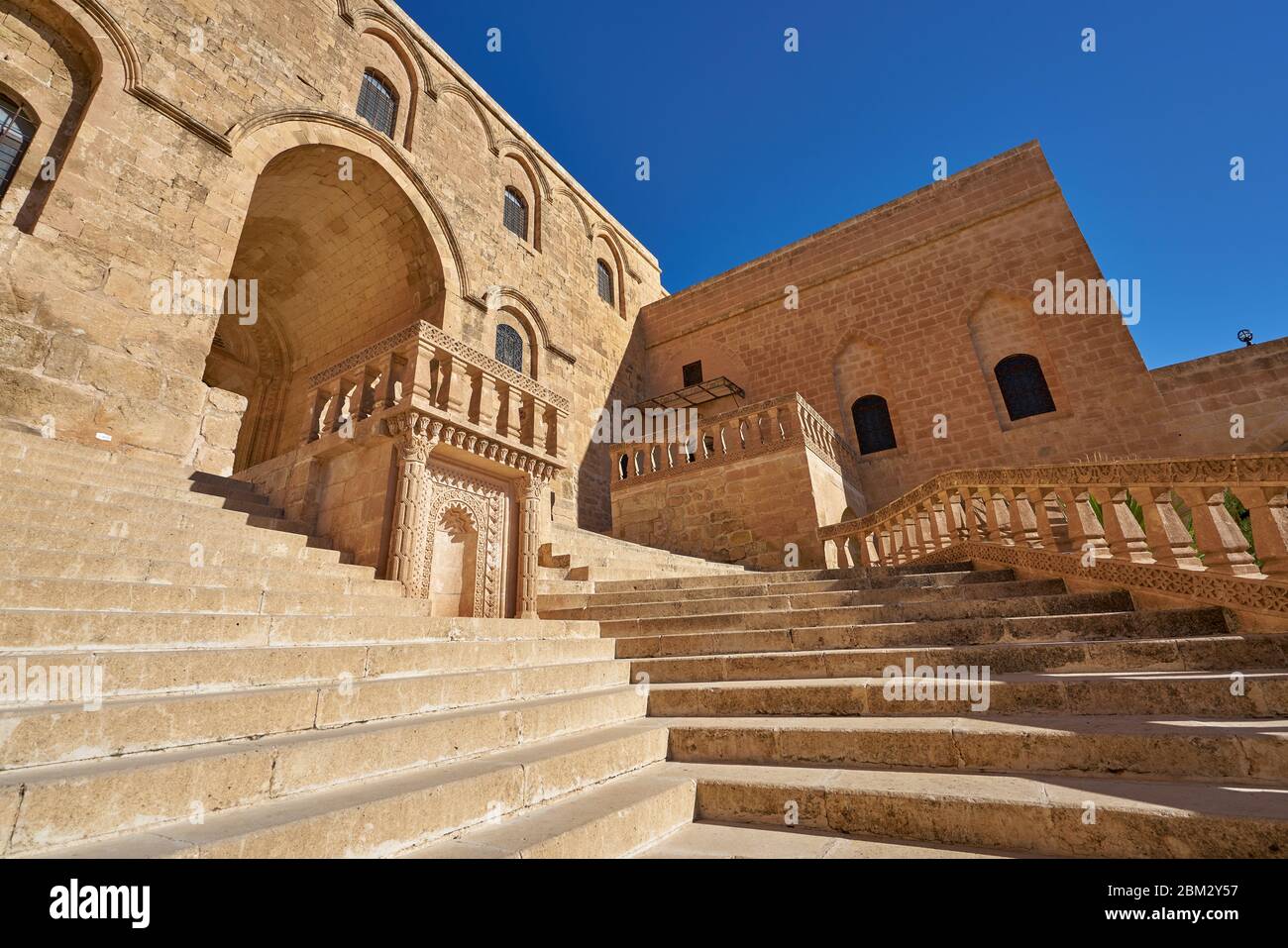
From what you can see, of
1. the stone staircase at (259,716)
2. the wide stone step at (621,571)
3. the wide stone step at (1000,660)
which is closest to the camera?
the stone staircase at (259,716)

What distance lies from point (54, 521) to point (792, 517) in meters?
9.34

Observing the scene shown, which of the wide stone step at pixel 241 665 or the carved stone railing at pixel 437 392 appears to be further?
the carved stone railing at pixel 437 392

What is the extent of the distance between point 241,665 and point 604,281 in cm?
1837

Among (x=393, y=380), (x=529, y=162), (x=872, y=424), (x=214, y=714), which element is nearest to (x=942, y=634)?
(x=214, y=714)

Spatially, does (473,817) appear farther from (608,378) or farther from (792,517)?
(608,378)

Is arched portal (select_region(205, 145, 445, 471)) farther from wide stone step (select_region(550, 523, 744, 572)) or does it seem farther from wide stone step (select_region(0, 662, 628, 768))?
wide stone step (select_region(0, 662, 628, 768))

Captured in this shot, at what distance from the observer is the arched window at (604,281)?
61.4 ft

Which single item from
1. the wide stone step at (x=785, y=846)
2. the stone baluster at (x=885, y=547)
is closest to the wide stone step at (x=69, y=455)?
the wide stone step at (x=785, y=846)

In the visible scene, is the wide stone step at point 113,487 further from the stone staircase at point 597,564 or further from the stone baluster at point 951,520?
the stone baluster at point 951,520

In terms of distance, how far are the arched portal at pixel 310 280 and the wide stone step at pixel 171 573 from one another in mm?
8763

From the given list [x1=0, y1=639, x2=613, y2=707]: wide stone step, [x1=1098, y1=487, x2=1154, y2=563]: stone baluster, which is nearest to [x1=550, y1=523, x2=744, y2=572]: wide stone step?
[x1=0, y1=639, x2=613, y2=707]: wide stone step

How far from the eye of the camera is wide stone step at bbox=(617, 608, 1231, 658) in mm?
3648

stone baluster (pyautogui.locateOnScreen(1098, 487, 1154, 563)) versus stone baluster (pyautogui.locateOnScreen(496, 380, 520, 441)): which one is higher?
stone baluster (pyautogui.locateOnScreen(496, 380, 520, 441))

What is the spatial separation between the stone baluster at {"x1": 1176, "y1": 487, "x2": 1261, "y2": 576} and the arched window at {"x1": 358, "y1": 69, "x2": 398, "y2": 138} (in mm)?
14961
